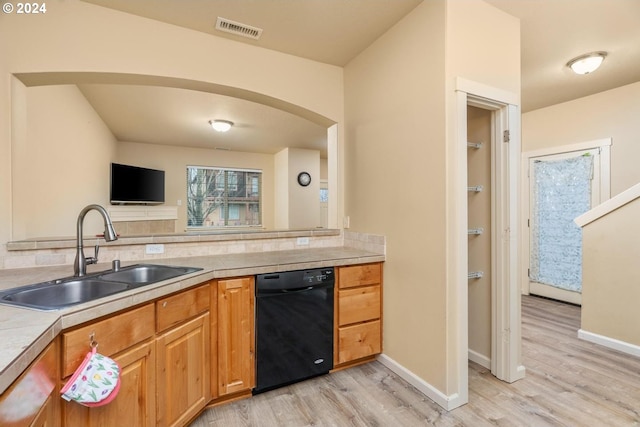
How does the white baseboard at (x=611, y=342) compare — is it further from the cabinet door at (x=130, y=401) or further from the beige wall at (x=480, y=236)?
the cabinet door at (x=130, y=401)

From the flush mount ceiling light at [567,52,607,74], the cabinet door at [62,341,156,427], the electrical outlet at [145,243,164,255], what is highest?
the flush mount ceiling light at [567,52,607,74]

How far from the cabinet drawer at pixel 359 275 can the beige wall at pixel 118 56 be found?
1.53 meters

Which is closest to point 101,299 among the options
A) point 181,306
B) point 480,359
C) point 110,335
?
point 110,335

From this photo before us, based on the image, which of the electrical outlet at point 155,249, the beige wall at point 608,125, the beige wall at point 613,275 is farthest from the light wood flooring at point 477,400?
the beige wall at point 608,125

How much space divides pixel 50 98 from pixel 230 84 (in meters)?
1.87

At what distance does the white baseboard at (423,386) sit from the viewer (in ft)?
6.09

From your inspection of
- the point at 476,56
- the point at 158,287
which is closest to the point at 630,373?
the point at 476,56

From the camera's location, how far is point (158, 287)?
4.74 feet

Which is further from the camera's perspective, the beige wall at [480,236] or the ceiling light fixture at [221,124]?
the ceiling light fixture at [221,124]

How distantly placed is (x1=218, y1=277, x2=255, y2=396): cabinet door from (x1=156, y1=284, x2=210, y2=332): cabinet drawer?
11 centimetres

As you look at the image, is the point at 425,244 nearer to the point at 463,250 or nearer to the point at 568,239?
the point at 463,250

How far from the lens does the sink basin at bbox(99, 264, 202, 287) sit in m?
1.79

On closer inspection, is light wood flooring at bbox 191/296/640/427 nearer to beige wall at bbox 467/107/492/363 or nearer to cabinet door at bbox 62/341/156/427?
beige wall at bbox 467/107/492/363

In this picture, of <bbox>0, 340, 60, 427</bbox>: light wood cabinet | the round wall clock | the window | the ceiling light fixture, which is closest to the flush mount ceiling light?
<bbox>0, 340, 60, 427</bbox>: light wood cabinet
